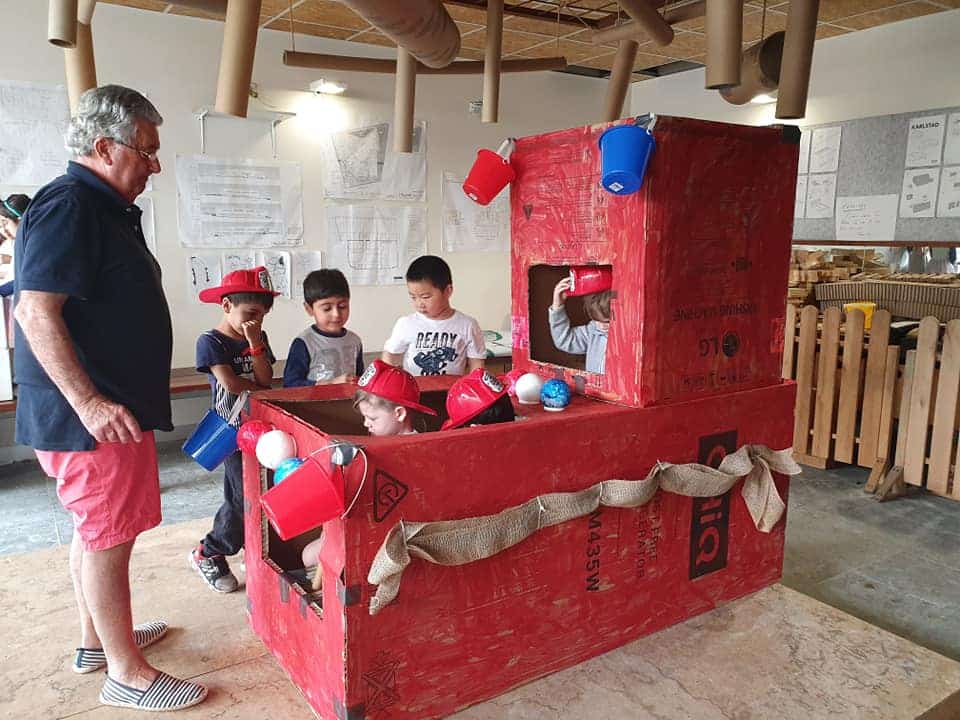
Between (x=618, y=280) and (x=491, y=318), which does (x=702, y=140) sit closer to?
(x=618, y=280)

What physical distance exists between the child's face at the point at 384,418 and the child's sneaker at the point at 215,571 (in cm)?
81

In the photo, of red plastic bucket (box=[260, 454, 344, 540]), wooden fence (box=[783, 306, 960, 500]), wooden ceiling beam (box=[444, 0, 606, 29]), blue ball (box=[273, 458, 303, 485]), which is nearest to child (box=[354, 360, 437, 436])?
blue ball (box=[273, 458, 303, 485])

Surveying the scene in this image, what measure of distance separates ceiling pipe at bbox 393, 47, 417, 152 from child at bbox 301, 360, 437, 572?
0.56 metres

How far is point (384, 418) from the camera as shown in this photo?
1744mm

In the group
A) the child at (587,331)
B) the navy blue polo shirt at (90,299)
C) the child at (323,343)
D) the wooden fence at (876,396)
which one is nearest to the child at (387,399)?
the navy blue polo shirt at (90,299)

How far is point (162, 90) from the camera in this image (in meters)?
4.34

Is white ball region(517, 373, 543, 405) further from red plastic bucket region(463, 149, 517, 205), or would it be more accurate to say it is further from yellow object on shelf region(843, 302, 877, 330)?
yellow object on shelf region(843, 302, 877, 330)

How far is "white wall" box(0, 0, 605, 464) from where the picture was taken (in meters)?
4.16

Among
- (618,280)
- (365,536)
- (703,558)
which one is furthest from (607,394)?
(365,536)

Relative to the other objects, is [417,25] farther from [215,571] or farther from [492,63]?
[215,571]

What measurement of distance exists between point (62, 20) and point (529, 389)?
118cm

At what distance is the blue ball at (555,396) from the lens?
5.73ft

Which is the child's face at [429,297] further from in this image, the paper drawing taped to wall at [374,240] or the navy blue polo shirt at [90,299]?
the paper drawing taped to wall at [374,240]

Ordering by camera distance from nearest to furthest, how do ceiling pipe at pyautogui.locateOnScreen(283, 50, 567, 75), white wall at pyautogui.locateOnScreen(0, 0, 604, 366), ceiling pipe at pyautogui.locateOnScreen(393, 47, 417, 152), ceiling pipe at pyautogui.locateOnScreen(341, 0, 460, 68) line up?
ceiling pipe at pyautogui.locateOnScreen(341, 0, 460, 68)
ceiling pipe at pyautogui.locateOnScreen(393, 47, 417, 152)
ceiling pipe at pyautogui.locateOnScreen(283, 50, 567, 75)
white wall at pyautogui.locateOnScreen(0, 0, 604, 366)
